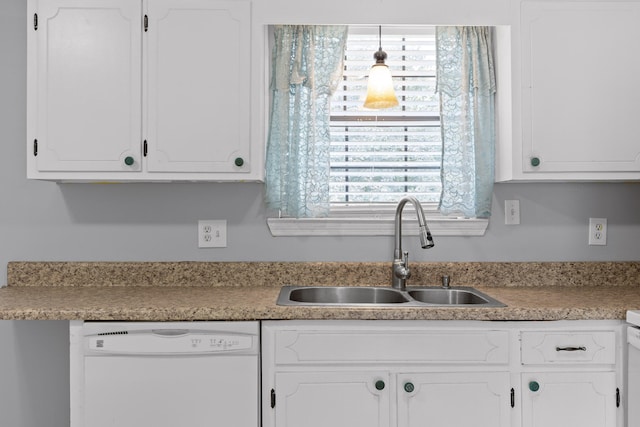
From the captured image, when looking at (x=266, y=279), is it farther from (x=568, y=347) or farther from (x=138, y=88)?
(x=568, y=347)

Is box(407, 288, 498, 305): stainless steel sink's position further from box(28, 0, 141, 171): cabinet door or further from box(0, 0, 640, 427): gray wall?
box(28, 0, 141, 171): cabinet door

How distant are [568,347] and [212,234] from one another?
4.91ft

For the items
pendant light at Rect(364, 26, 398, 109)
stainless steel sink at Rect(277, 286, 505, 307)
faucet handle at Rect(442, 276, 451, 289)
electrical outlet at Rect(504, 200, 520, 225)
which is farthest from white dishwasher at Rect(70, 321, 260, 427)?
electrical outlet at Rect(504, 200, 520, 225)

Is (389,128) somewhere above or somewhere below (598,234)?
above

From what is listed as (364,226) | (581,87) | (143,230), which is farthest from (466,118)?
(143,230)

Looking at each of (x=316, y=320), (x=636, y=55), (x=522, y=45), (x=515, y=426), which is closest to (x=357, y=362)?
(x=316, y=320)

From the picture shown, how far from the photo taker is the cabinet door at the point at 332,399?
5.41ft

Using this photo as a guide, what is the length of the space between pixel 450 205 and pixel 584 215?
0.65 metres

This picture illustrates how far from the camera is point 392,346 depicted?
5.45 feet

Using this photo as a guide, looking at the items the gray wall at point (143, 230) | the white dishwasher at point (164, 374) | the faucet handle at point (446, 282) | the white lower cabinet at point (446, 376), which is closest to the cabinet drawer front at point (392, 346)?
the white lower cabinet at point (446, 376)

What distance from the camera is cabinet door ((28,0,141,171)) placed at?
1895 millimetres

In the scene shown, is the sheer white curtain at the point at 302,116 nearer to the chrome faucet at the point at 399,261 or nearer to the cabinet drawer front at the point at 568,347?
the chrome faucet at the point at 399,261

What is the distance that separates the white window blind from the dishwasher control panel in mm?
911

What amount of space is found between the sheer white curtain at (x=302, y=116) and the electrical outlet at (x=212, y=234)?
0.97 ft
